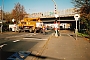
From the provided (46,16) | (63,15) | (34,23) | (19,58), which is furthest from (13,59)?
(46,16)

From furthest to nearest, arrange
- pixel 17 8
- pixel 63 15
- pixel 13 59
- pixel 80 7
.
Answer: pixel 17 8, pixel 63 15, pixel 80 7, pixel 13 59

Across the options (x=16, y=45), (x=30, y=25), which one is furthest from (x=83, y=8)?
(x=16, y=45)

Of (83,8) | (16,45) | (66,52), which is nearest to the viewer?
(66,52)

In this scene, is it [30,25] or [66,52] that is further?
[30,25]

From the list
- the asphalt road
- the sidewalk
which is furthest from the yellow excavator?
the sidewalk

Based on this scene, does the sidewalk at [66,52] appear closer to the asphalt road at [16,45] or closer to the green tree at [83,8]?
the asphalt road at [16,45]

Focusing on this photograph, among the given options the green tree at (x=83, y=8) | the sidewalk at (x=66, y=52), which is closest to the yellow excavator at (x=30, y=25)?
the green tree at (x=83, y=8)

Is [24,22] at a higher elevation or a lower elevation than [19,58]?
higher

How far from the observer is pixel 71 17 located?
55500mm

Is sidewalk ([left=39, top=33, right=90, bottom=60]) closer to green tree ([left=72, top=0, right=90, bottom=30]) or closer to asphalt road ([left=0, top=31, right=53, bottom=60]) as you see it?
asphalt road ([left=0, top=31, right=53, bottom=60])

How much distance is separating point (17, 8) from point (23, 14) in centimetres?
290

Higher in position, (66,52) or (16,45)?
(16,45)

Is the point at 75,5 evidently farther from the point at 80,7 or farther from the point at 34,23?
the point at 34,23

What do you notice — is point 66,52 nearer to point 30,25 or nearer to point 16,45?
point 16,45
